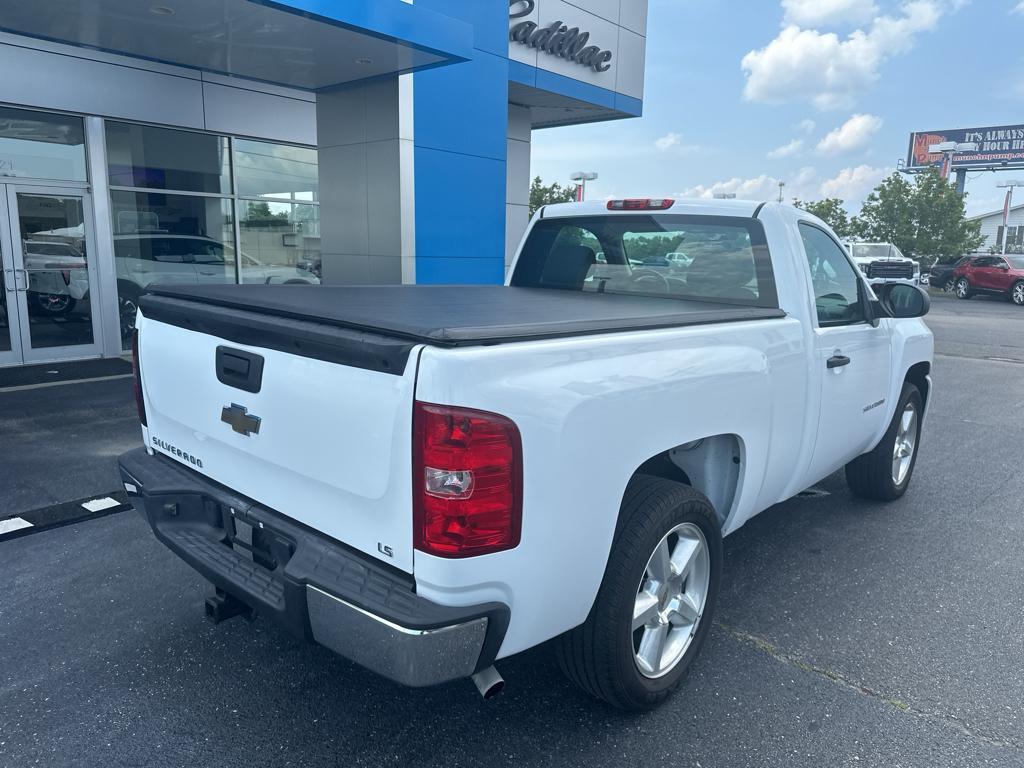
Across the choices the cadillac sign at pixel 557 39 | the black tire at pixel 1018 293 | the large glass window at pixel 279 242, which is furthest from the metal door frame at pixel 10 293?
the black tire at pixel 1018 293

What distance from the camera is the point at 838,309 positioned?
13.3ft

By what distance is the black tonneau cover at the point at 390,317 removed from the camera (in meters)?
2.13

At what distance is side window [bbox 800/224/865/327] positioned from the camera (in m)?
3.90

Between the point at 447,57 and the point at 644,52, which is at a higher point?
the point at 644,52

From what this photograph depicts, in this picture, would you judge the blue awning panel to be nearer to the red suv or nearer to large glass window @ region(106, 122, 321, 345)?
large glass window @ region(106, 122, 321, 345)

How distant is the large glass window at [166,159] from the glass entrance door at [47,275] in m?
0.75

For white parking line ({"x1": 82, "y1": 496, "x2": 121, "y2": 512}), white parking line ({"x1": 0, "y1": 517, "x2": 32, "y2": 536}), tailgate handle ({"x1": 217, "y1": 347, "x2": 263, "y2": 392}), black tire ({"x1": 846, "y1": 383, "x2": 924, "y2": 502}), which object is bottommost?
white parking line ({"x1": 0, "y1": 517, "x2": 32, "y2": 536})

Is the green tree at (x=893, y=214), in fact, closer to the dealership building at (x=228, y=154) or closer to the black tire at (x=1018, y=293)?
the black tire at (x=1018, y=293)

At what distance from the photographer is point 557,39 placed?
45.8 feet

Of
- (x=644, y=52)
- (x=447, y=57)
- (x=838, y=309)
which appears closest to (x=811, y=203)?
(x=644, y=52)

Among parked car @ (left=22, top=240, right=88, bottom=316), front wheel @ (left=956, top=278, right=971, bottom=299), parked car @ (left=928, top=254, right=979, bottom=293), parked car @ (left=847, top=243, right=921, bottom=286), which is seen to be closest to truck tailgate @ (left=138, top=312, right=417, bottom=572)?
parked car @ (left=22, top=240, right=88, bottom=316)

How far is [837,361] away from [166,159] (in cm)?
1017

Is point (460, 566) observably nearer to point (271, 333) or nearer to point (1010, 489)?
point (271, 333)

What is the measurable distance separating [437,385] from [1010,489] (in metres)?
5.36
